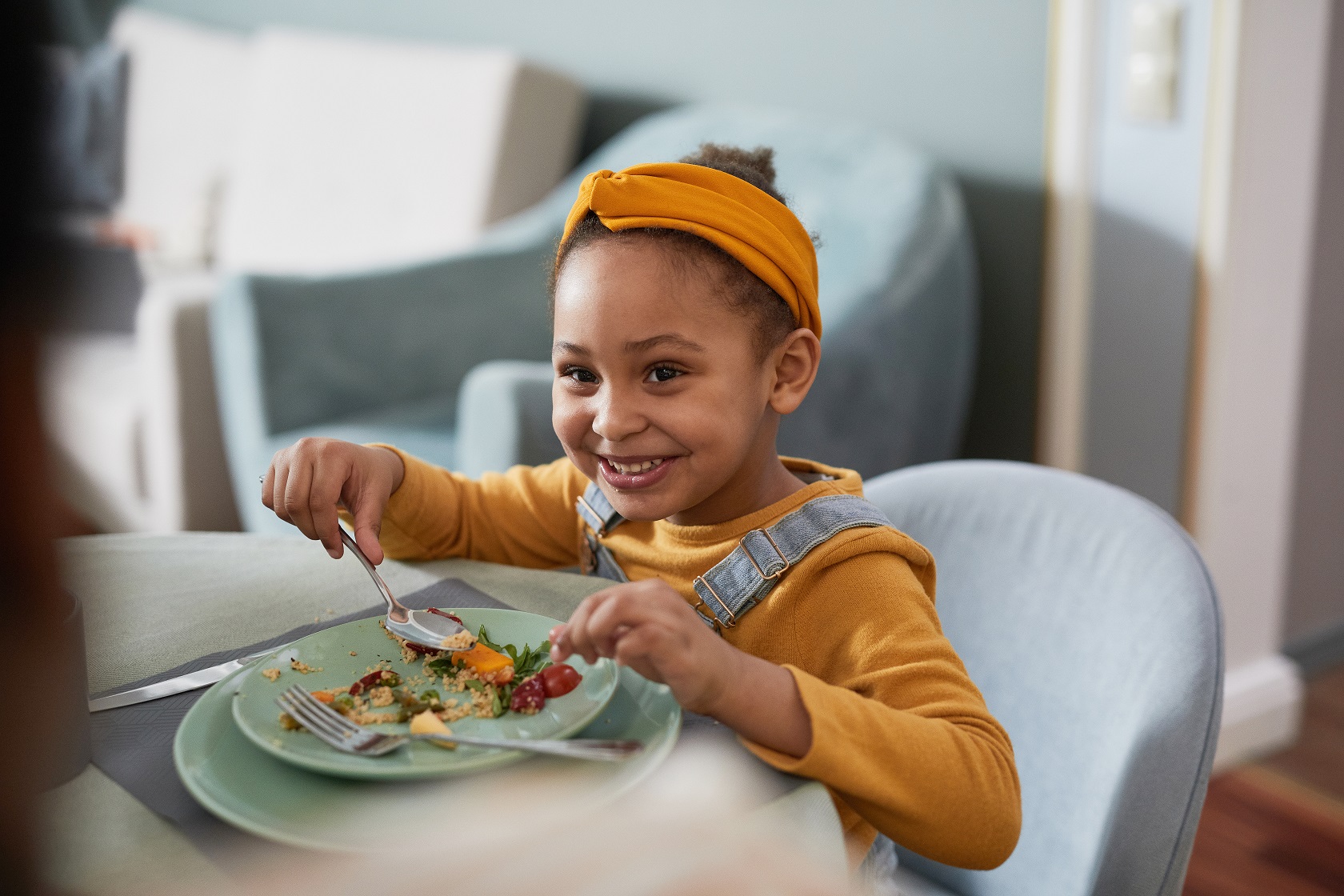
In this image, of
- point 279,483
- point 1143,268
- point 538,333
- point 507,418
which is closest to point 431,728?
point 279,483

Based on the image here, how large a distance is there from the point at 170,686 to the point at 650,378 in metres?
0.35

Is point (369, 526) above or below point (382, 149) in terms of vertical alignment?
below

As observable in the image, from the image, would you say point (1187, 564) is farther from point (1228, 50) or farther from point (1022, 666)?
point (1228, 50)

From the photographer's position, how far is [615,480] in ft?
2.52

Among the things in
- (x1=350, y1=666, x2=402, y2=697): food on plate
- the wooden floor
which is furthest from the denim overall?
the wooden floor

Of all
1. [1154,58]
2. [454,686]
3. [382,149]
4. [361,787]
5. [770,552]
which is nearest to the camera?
[361,787]

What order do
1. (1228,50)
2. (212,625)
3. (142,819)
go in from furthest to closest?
(1228,50)
(212,625)
(142,819)

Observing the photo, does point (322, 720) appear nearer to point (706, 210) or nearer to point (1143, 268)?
point (706, 210)

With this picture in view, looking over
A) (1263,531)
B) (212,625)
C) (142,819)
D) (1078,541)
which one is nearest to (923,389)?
(1263,531)

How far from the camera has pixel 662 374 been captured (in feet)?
2.45

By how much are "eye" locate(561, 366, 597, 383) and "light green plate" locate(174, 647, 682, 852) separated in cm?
29

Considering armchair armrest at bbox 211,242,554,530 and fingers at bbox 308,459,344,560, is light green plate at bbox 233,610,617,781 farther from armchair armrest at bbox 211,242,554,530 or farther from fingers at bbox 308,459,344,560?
armchair armrest at bbox 211,242,554,530

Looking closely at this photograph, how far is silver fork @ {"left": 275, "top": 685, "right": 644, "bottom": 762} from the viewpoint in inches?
19.5

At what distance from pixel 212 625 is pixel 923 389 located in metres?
1.26
